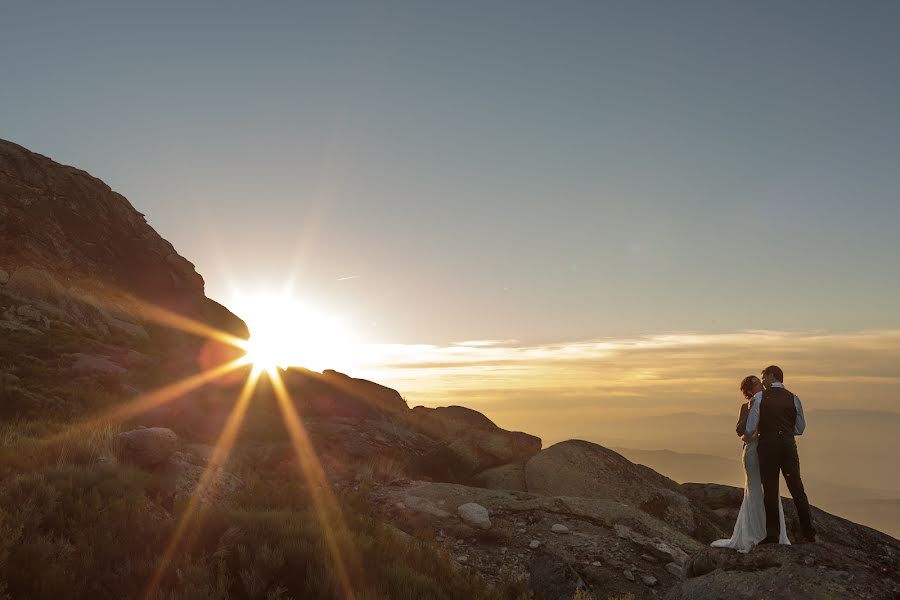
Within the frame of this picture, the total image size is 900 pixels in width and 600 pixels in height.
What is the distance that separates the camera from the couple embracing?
891 cm

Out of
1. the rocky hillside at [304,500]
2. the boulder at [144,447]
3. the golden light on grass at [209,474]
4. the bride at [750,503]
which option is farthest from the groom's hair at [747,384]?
the boulder at [144,447]

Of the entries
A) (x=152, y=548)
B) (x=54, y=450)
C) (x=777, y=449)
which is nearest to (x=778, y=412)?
(x=777, y=449)

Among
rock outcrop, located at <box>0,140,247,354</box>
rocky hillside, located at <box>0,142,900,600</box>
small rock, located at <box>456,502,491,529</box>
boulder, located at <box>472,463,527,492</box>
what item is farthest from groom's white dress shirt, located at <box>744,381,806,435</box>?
rock outcrop, located at <box>0,140,247,354</box>

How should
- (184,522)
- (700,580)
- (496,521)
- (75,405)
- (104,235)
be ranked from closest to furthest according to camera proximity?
(184,522)
(700,580)
(496,521)
(75,405)
(104,235)

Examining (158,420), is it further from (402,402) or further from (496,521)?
(402,402)

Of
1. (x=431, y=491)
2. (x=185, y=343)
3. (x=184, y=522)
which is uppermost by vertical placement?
(x=185, y=343)

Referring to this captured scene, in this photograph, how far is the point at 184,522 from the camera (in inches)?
306

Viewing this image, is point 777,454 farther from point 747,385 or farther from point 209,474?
point 209,474

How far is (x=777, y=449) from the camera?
8.97 meters

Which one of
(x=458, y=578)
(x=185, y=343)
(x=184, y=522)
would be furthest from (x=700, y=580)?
(x=185, y=343)

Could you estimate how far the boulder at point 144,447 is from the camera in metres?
10.8

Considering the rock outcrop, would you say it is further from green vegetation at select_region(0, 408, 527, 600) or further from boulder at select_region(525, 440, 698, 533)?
boulder at select_region(525, 440, 698, 533)

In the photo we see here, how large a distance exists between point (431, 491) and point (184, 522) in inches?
343

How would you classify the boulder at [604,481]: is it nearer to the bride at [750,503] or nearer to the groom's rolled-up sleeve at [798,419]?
the bride at [750,503]
